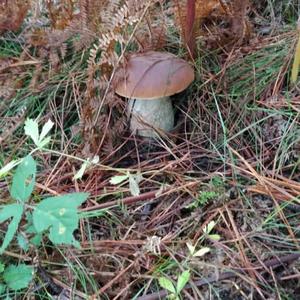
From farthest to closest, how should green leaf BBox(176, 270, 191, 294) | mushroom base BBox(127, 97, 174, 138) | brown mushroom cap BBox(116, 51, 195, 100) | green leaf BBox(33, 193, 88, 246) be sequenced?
1. mushroom base BBox(127, 97, 174, 138)
2. brown mushroom cap BBox(116, 51, 195, 100)
3. green leaf BBox(176, 270, 191, 294)
4. green leaf BBox(33, 193, 88, 246)

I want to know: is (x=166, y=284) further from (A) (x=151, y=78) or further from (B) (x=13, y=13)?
(B) (x=13, y=13)

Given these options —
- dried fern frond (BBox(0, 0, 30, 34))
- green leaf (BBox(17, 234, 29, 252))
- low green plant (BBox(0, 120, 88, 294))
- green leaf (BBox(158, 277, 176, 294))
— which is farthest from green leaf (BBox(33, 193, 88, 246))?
dried fern frond (BBox(0, 0, 30, 34))

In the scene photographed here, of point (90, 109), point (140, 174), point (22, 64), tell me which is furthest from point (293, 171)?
point (22, 64)

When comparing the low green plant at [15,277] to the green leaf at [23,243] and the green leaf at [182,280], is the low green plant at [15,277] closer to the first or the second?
the green leaf at [23,243]

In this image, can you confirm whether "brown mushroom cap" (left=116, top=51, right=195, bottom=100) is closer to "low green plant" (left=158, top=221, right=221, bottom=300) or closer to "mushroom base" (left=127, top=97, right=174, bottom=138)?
"mushroom base" (left=127, top=97, right=174, bottom=138)

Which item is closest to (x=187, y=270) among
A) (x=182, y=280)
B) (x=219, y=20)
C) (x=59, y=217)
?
(x=182, y=280)

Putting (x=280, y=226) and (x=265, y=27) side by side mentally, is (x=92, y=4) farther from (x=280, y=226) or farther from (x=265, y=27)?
(x=280, y=226)

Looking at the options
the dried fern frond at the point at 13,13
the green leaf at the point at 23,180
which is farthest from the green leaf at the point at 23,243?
the dried fern frond at the point at 13,13
